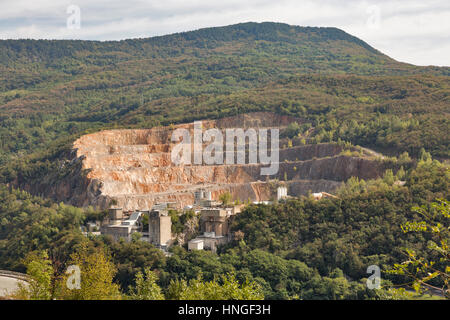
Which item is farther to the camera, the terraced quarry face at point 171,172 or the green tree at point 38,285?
the terraced quarry face at point 171,172

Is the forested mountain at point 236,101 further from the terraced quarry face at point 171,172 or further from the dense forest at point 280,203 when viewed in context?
the terraced quarry face at point 171,172

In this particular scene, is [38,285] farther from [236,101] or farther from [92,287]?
[236,101]

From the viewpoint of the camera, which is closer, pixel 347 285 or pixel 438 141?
pixel 347 285

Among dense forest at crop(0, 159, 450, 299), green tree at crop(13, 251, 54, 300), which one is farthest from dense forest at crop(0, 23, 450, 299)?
green tree at crop(13, 251, 54, 300)

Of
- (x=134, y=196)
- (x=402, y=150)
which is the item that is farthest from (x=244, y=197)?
(x=402, y=150)

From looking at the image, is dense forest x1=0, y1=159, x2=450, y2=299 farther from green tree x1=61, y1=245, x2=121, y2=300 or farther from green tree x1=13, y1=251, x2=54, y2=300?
green tree x1=13, y1=251, x2=54, y2=300

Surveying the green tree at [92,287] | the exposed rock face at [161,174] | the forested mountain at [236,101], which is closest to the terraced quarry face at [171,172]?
the exposed rock face at [161,174]

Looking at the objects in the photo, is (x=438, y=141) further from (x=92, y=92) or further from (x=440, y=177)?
(x=92, y=92)

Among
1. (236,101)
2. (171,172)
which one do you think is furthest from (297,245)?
(236,101)
